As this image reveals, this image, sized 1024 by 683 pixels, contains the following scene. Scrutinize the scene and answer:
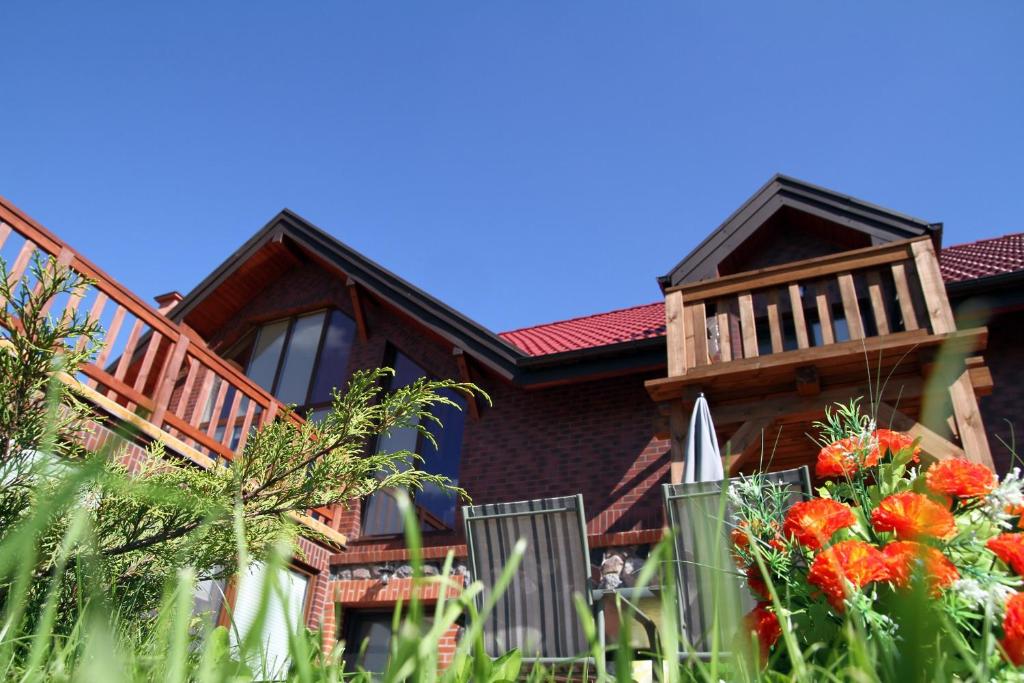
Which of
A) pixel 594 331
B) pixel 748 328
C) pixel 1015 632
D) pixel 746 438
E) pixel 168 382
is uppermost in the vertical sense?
pixel 594 331

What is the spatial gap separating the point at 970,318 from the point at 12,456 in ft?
27.4

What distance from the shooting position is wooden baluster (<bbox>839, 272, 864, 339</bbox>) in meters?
6.18

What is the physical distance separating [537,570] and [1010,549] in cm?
268

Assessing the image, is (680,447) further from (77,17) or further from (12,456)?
(77,17)

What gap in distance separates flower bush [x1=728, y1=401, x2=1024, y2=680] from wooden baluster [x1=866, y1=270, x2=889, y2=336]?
192 inches

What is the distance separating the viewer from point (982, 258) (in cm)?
963

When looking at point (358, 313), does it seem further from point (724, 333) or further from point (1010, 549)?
point (1010, 549)

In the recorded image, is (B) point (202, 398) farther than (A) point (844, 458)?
Yes

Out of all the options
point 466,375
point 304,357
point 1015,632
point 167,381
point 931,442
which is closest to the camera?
point 1015,632

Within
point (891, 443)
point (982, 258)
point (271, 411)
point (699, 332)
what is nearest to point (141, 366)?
point (271, 411)

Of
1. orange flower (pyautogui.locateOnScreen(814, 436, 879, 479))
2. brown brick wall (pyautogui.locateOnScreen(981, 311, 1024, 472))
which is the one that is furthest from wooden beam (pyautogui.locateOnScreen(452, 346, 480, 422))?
orange flower (pyautogui.locateOnScreen(814, 436, 879, 479))

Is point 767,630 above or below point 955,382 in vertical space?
below

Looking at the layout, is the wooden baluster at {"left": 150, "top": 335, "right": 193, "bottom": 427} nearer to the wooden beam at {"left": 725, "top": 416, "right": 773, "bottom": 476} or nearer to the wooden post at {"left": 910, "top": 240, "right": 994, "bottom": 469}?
the wooden beam at {"left": 725, "top": 416, "right": 773, "bottom": 476}

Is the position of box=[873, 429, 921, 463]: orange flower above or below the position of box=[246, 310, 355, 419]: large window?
below
